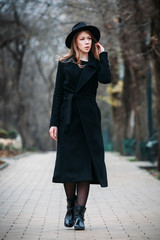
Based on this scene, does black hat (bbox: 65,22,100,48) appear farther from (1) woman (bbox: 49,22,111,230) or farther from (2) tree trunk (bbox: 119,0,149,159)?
(2) tree trunk (bbox: 119,0,149,159)

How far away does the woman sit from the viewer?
6.22 m

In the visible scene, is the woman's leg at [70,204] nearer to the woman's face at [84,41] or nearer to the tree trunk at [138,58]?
the woman's face at [84,41]

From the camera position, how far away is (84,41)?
6312 millimetres

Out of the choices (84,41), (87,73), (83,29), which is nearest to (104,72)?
(87,73)

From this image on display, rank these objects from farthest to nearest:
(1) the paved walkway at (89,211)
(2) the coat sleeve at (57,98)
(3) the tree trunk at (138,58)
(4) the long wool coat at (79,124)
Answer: (3) the tree trunk at (138,58) → (2) the coat sleeve at (57,98) → (4) the long wool coat at (79,124) → (1) the paved walkway at (89,211)

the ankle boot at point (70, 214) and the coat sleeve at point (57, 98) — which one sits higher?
the coat sleeve at point (57, 98)

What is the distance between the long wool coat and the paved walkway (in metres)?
0.62

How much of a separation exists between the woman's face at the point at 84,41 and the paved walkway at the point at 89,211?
6.74ft

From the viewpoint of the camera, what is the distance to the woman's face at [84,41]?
20.7 ft

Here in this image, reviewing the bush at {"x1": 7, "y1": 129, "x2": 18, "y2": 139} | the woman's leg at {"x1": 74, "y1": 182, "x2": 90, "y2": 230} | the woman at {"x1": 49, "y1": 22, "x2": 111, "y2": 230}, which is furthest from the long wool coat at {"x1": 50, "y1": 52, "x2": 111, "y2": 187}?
the bush at {"x1": 7, "y1": 129, "x2": 18, "y2": 139}

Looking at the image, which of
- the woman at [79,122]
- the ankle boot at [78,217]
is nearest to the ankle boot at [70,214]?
the woman at [79,122]

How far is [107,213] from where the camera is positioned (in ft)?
25.3

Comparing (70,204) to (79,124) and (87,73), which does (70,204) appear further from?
(87,73)

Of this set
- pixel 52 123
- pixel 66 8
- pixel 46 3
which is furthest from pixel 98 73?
pixel 66 8
